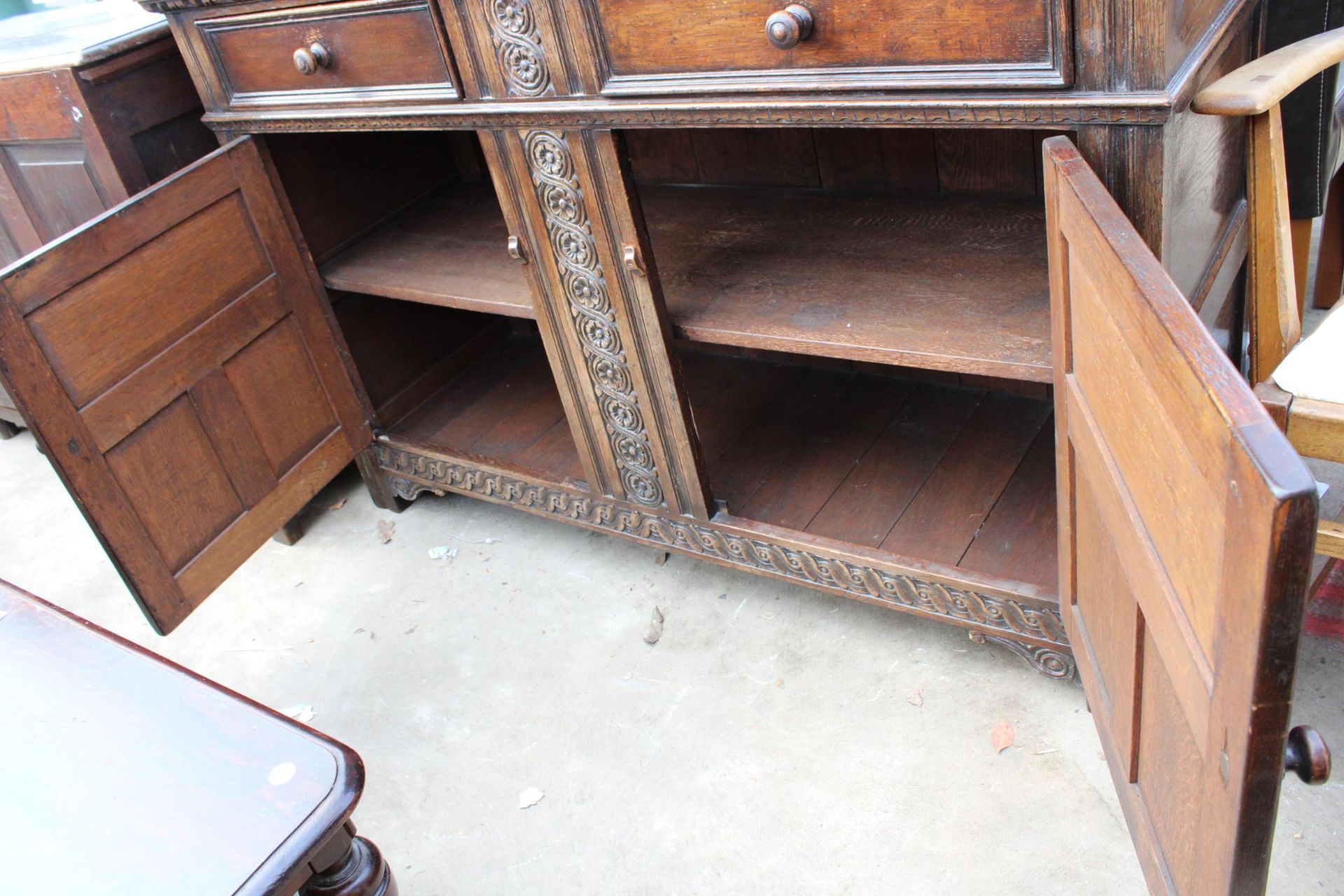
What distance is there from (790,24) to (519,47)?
472 millimetres

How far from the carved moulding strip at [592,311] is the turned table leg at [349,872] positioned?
0.97 metres

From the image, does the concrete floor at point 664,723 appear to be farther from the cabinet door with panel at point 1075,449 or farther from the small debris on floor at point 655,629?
the cabinet door with panel at point 1075,449

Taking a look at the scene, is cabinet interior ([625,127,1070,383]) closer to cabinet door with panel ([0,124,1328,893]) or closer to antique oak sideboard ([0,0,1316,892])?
antique oak sideboard ([0,0,1316,892])

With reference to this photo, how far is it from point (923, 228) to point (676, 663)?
0.90 meters

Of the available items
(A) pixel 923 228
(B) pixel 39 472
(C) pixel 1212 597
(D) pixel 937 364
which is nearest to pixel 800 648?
(D) pixel 937 364

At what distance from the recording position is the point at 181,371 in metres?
1.83

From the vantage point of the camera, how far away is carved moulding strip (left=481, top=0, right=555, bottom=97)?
58.2 inches

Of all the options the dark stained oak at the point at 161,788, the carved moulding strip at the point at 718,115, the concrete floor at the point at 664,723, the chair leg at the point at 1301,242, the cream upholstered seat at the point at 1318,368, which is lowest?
the concrete floor at the point at 664,723

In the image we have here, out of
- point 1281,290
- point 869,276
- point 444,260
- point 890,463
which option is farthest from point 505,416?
point 1281,290

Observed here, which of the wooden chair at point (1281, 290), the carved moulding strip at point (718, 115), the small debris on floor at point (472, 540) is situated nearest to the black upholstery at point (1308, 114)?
the wooden chair at point (1281, 290)

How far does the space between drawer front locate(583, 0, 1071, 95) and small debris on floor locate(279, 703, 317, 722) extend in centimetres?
129

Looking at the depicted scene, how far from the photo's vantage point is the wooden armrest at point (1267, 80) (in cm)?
113

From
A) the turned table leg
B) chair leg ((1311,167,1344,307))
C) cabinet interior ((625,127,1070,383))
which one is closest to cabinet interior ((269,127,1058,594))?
cabinet interior ((625,127,1070,383))

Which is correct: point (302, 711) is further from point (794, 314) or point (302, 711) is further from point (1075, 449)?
point (1075, 449)
